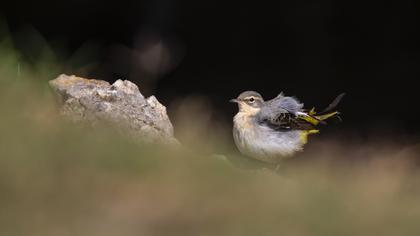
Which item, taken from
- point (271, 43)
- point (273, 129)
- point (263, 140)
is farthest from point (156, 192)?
point (271, 43)

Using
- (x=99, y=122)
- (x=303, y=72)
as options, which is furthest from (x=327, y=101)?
(x=99, y=122)

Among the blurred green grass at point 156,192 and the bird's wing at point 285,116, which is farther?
the bird's wing at point 285,116

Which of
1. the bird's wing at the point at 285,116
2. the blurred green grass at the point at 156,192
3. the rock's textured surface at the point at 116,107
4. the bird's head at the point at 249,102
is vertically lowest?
the blurred green grass at the point at 156,192

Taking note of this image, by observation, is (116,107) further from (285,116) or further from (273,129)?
(285,116)

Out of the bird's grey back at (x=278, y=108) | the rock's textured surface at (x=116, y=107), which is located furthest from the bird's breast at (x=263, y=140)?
the rock's textured surface at (x=116, y=107)

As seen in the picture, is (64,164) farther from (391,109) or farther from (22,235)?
(391,109)

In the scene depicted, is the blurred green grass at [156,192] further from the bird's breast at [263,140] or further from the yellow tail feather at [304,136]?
the yellow tail feather at [304,136]
